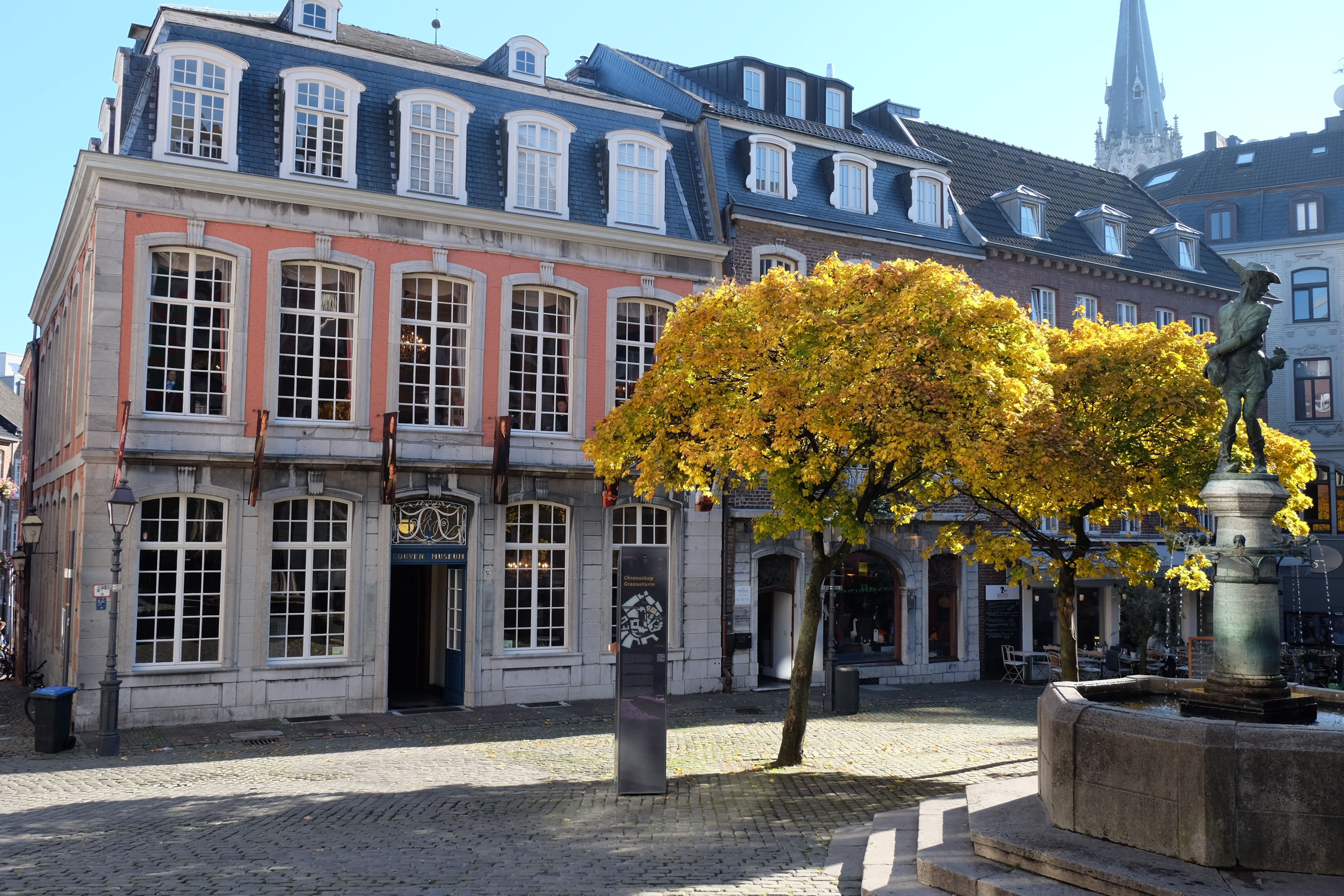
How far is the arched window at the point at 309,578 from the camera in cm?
1941

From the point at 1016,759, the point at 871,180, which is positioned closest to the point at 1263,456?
the point at 1016,759

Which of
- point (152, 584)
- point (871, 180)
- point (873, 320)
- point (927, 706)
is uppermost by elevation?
point (871, 180)

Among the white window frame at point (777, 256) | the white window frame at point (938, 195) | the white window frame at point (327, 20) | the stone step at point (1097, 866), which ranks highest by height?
the white window frame at point (327, 20)

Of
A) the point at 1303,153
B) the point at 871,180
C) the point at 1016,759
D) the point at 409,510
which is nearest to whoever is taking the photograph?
the point at 1016,759

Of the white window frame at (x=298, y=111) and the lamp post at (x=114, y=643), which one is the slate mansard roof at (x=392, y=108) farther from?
the lamp post at (x=114, y=643)

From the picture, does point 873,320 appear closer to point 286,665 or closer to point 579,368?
point 579,368

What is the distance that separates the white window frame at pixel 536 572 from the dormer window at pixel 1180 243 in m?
22.8

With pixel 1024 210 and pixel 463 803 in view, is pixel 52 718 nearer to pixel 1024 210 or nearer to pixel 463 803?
pixel 463 803

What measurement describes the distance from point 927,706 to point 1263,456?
13.6m

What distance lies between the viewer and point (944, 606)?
91.5 feet

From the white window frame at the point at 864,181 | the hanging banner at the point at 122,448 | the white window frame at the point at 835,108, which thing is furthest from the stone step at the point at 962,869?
the white window frame at the point at 835,108

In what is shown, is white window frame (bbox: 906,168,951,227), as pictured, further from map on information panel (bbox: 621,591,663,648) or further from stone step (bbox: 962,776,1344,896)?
stone step (bbox: 962,776,1344,896)

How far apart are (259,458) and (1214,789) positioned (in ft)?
50.5

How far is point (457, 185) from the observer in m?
21.4
